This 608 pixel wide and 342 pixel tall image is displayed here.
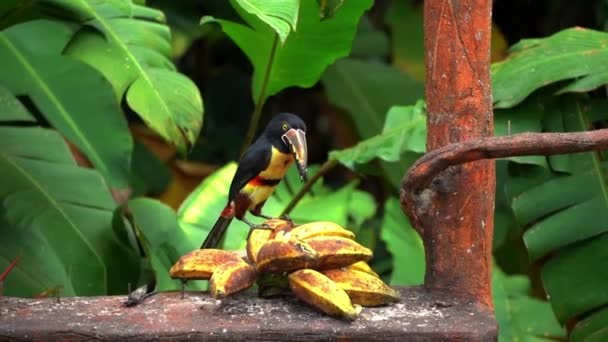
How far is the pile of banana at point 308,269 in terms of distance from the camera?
1.36 metres

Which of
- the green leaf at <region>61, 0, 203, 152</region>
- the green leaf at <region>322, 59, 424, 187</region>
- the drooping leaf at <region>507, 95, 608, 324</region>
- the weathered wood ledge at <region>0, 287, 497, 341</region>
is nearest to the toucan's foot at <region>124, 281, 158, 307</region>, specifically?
the weathered wood ledge at <region>0, 287, 497, 341</region>

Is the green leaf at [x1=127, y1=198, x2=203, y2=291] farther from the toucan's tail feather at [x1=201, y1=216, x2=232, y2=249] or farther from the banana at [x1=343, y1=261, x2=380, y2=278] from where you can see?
the banana at [x1=343, y1=261, x2=380, y2=278]

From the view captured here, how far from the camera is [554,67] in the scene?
2.11 m

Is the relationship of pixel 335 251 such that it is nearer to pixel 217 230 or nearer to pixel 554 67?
pixel 217 230

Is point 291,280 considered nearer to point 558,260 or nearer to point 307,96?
point 558,260

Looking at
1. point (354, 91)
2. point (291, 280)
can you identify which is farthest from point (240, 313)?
point (354, 91)

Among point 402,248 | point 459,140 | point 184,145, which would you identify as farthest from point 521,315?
point 459,140

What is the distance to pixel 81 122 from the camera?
2.24 meters

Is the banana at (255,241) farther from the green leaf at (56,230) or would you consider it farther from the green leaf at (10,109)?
the green leaf at (10,109)

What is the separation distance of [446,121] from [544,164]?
0.59m

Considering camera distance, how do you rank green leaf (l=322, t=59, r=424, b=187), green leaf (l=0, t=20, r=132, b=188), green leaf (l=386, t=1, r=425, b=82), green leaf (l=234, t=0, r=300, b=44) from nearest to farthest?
green leaf (l=234, t=0, r=300, b=44)
green leaf (l=0, t=20, r=132, b=188)
green leaf (l=322, t=59, r=424, b=187)
green leaf (l=386, t=1, r=425, b=82)

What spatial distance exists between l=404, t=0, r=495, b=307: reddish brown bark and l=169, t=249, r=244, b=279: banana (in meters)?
0.28

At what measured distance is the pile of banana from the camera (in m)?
1.36

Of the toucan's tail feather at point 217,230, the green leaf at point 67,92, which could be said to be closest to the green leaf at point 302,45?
the green leaf at point 67,92
